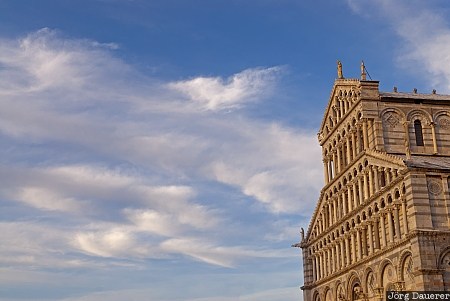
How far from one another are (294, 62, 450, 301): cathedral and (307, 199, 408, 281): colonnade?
0.24 ft

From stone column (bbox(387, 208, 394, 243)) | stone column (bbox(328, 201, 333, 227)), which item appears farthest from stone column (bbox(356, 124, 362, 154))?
stone column (bbox(387, 208, 394, 243))

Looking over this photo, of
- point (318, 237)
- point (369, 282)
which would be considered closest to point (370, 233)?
point (369, 282)

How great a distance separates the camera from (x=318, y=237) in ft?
205

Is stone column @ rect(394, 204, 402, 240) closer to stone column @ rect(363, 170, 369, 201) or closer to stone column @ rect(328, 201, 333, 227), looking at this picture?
stone column @ rect(363, 170, 369, 201)

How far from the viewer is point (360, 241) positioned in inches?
2053

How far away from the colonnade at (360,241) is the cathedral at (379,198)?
0.24ft

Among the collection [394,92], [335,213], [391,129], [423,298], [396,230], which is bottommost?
[423,298]

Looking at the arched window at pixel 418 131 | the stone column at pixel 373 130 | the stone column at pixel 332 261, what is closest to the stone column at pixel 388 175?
the stone column at pixel 373 130

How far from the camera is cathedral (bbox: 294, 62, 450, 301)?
43.1m

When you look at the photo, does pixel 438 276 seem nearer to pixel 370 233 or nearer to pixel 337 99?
pixel 370 233

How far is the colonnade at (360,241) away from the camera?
45.9 meters

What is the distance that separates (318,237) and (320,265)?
2.60m

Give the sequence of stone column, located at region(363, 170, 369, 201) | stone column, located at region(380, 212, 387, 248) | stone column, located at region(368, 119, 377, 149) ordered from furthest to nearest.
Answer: stone column, located at region(368, 119, 377, 149) → stone column, located at region(363, 170, 369, 201) → stone column, located at region(380, 212, 387, 248)

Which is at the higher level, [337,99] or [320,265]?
[337,99]
